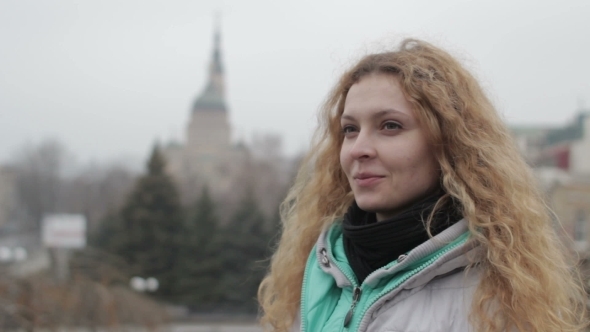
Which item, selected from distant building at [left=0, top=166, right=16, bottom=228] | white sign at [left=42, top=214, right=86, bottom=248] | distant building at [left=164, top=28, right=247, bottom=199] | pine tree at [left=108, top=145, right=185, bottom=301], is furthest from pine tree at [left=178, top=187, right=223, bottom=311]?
distant building at [left=164, top=28, right=247, bottom=199]

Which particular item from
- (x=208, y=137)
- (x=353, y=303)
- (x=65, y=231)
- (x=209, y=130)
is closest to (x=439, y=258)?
(x=353, y=303)

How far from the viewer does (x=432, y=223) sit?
5.81ft

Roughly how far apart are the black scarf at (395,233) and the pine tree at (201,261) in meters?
28.4

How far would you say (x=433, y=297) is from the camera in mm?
1727

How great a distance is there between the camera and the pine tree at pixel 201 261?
1172 inches

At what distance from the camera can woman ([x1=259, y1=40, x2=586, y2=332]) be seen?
170 cm

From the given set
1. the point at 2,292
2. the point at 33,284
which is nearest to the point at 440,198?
the point at 2,292

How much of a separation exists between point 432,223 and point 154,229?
2860 cm

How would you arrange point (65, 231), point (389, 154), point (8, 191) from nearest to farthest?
1. point (389, 154)
2. point (65, 231)
3. point (8, 191)

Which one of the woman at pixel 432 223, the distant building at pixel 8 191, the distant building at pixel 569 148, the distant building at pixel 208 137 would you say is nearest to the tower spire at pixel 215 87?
the distant building at pixel 208 137

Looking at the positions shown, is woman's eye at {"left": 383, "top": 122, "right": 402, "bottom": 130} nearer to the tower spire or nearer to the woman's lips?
the woman's lips

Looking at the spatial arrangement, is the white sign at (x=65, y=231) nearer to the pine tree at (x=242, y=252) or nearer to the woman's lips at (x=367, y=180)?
the pine tree at (x=242, y=252)

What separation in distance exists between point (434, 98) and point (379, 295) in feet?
1.62

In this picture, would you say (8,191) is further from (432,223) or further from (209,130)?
(209,130)
